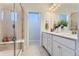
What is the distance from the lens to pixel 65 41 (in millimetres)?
1825

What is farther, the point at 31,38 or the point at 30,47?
the point at 30,47

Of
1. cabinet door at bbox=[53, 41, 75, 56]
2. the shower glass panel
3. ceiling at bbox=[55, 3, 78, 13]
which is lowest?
cabinet door at bbox=[53, 41, 75, 56]

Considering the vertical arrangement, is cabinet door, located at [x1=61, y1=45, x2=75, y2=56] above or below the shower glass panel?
below

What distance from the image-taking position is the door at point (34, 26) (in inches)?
82.7

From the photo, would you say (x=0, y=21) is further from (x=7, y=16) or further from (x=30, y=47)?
(x=30, y=47)

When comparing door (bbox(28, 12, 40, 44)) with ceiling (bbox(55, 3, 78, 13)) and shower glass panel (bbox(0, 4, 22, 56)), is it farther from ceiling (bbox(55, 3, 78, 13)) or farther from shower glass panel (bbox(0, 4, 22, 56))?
ceiling (bbox(55, 3, 78, 13))

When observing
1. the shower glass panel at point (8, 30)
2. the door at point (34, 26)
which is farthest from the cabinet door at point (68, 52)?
the shower glass panel at point (8, 30)

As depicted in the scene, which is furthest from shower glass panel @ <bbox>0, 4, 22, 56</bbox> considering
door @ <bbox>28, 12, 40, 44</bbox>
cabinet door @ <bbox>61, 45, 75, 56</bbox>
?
cabinet door @ <bbox>61, 45, 75, 56</bbox>

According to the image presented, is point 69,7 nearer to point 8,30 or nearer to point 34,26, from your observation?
point 34,26

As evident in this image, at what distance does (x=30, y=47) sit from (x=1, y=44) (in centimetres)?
65

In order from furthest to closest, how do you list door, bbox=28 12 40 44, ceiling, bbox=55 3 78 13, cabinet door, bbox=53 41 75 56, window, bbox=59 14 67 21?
window, bbox=59 14 67 21, door, bbox=28 12 40 44, cabinet door, bbox=53 41 75 56, ceiling, bbox=55 3 78 13

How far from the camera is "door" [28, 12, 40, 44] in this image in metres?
2.10

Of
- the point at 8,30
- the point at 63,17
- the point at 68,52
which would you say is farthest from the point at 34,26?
the point at 68,52

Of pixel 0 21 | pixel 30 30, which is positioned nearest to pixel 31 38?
pixel 30 30
